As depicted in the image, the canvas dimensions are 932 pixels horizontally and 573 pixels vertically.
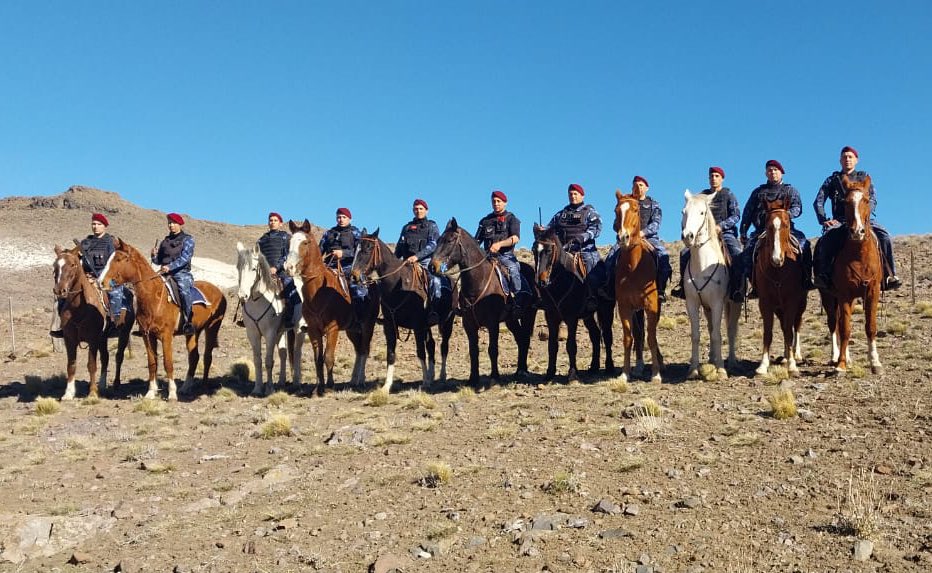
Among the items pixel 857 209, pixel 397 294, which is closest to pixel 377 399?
pixel 397 294

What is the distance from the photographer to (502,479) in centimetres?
882

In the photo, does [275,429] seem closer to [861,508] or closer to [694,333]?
[694,333]

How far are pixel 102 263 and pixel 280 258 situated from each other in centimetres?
361

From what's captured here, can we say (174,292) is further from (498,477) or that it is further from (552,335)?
(498,477)

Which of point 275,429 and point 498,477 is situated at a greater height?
point 275,429

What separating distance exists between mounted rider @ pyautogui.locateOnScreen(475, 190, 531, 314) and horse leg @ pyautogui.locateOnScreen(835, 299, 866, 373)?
17.7ft

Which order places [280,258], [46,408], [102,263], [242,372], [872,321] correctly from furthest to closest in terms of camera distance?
[242,372] < [280,258] < [102,263] < [46,408] < [872,321]

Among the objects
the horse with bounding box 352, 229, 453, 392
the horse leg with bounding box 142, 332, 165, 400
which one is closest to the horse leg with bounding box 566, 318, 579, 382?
the horse with bounding box 352, 229, 453, 392

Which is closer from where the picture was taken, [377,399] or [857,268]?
[857,268]

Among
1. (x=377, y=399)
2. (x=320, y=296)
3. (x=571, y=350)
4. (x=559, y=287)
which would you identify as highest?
(x=559, y=287)

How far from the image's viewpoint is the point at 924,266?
29766mm

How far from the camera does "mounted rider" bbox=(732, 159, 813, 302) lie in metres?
12.6

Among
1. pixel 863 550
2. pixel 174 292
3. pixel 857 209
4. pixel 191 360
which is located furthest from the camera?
pixel 191 360

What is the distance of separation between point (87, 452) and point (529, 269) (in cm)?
856
